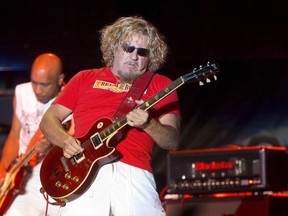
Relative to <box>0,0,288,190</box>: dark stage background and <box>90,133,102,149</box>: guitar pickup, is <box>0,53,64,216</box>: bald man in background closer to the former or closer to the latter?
<box>0,0,288,190</box>: dark stage background

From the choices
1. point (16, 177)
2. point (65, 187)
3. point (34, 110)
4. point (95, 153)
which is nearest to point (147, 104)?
point (95, 153)

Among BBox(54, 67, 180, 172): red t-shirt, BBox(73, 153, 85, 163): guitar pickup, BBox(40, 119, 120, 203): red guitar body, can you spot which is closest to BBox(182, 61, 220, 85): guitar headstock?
BBox(54, 67, 180, 172): red t-shirt

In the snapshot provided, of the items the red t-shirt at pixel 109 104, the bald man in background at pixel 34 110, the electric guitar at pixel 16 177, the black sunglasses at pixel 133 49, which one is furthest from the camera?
the bald man in background at pixel 34 110

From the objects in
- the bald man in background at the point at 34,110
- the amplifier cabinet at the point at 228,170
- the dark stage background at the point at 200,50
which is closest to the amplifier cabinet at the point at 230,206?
the amplifier cabinet at the point at 228,170

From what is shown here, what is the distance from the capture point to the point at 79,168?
4758mm

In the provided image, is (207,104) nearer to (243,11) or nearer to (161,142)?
(243,11)

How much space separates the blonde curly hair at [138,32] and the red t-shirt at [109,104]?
0.74 ft

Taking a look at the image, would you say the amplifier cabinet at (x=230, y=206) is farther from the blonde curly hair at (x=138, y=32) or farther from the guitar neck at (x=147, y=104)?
the guitar neck at (x=147, y=104)

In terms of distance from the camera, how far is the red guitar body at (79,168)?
4.71 metres

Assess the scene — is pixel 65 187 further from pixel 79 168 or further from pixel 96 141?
pixel 96 141

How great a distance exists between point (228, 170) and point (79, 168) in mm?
2465

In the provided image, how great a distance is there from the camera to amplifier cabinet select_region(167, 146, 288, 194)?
6777 mm

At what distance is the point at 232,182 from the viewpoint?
6.89 meters

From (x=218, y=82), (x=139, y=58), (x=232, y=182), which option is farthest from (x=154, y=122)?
(x=218, y=82)
